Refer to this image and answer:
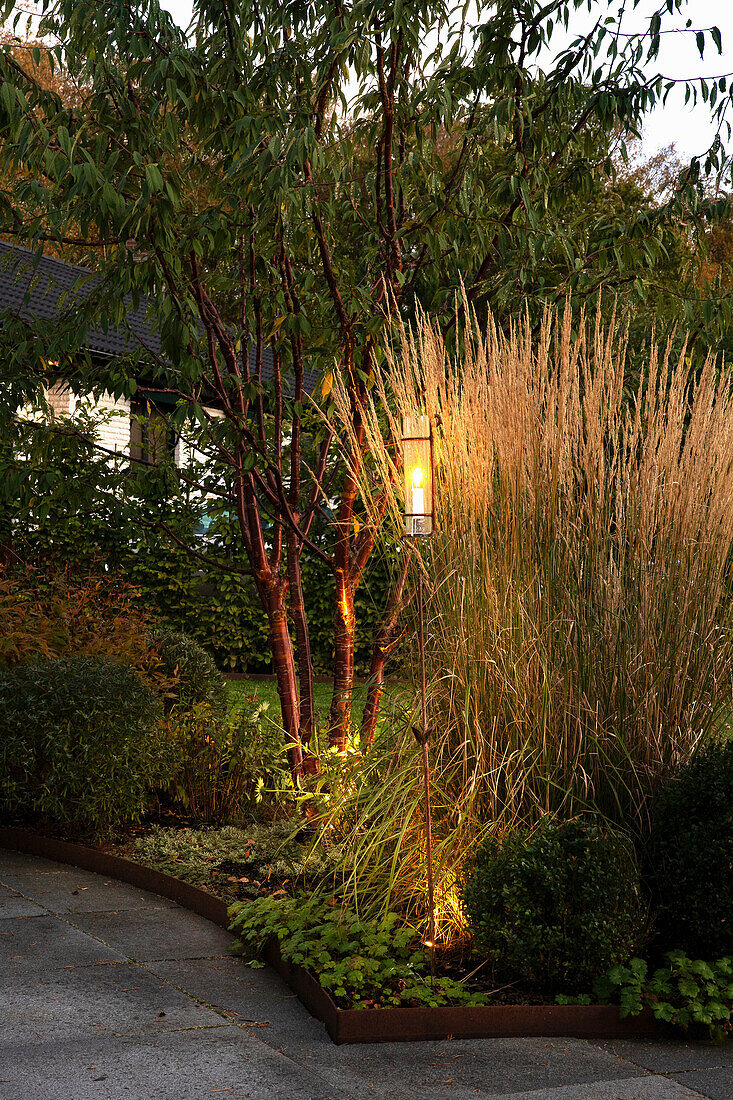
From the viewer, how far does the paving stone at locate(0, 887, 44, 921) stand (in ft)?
13.3

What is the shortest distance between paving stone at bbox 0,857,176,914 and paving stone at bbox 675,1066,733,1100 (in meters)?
2.17

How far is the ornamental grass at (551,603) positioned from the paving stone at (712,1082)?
93cm

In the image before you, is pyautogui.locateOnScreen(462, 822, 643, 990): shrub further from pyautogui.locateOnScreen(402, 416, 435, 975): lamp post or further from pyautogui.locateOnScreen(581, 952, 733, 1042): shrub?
pyautogui.locateOnScreen(402, 416, 435, 975): lamp post

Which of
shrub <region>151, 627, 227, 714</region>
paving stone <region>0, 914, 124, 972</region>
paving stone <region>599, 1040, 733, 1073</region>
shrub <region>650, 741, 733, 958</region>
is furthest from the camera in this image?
shrub <region>151, 627, 227, 714</region>

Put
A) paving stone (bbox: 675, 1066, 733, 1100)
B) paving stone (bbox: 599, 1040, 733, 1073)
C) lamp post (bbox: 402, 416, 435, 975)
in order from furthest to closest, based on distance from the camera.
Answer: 1. lamp post (bbox: 402, 416, 435, 975)
2. paving stone (bbox: 599, 1040, 733, 1073)
3. paving stone (bbox: 675, 1066, 733, 1100)

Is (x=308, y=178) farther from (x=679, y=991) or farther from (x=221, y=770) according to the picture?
(x=679, y=991)

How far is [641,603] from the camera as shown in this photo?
3.85m

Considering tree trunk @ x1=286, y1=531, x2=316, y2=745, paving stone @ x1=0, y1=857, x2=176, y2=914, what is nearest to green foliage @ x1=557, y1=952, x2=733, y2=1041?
paving stone @ x1=0, y1=857, x2=176, y2=914

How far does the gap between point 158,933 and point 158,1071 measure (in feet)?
3.80

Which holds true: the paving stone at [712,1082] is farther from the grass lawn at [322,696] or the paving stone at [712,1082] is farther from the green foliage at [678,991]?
A: the grass lawn at [322,696]

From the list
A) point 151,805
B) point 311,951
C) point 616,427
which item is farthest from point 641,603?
point 151,805

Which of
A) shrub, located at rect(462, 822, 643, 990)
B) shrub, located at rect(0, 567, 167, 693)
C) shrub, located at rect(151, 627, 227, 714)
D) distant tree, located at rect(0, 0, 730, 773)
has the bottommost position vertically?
shrub, located at rect(462, 822, 643, 990)

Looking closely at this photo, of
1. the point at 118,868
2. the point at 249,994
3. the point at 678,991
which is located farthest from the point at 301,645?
the point at 678,991

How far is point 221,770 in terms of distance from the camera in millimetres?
5508
